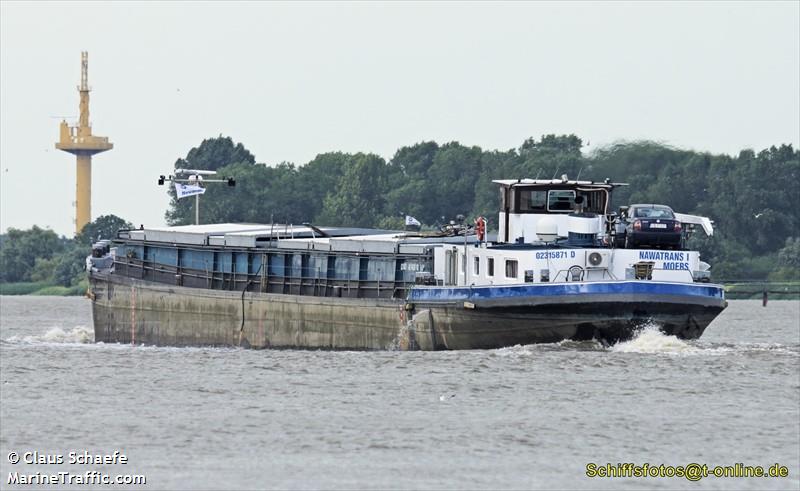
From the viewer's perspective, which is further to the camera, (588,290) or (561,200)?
(561,200)

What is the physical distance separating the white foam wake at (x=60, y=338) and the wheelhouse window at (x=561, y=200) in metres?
27.0

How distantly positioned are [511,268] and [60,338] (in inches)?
1174

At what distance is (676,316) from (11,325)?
5356 centimetres

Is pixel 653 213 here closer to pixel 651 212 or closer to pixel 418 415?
pixel 651 212

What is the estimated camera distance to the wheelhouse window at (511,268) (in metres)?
59.2

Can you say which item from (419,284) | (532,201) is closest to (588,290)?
(532,201)

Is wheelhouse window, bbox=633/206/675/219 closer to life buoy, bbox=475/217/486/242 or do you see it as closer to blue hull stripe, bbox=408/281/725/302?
blue hull stripe, bbox=408/281/725/302

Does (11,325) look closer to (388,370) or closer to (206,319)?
(206,319)

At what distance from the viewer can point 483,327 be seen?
58.4 meters

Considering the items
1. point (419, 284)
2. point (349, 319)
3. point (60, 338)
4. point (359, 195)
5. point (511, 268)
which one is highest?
point (359, 195)

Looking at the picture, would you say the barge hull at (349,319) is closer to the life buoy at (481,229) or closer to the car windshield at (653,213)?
the life buoy at (481,229)

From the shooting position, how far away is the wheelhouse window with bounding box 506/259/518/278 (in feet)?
194
